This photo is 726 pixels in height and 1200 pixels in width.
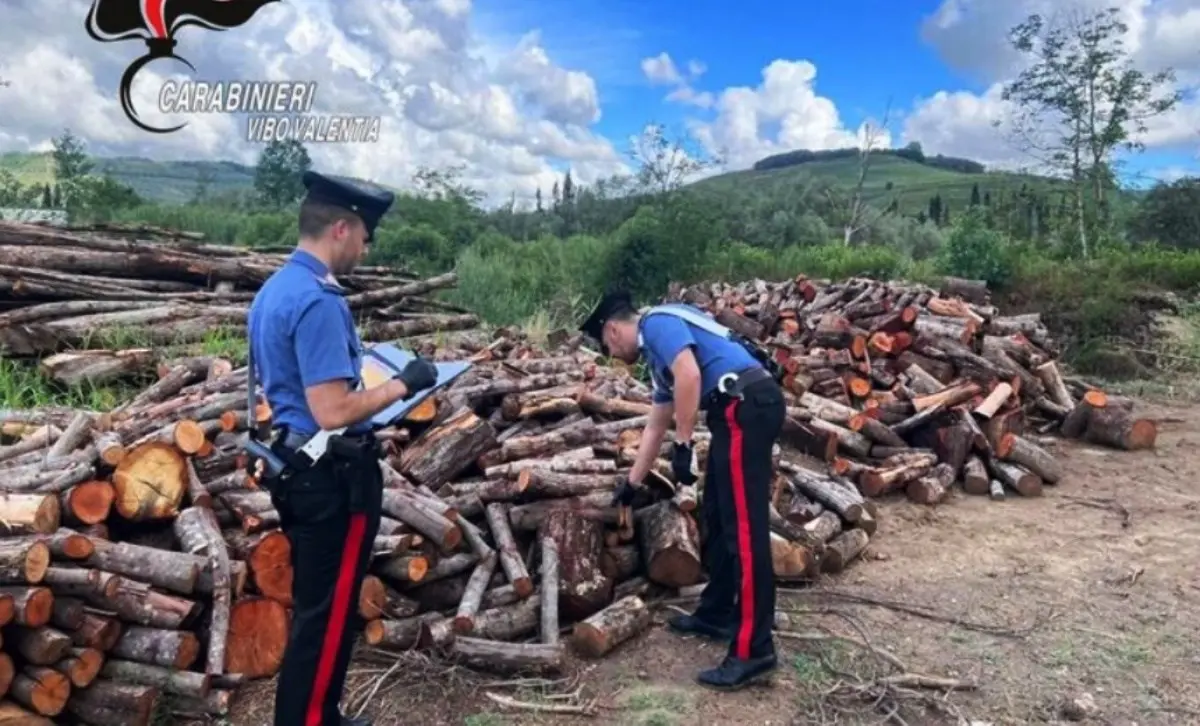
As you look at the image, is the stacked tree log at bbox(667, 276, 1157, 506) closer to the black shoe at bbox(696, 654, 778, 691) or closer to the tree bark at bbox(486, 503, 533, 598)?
the black shoe at bbox(696, 654, 778, 691)

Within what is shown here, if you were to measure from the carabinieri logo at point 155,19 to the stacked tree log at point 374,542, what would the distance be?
4866mm

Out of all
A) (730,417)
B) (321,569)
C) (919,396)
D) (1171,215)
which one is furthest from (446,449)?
(1171,215)

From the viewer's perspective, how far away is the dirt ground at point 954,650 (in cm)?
376

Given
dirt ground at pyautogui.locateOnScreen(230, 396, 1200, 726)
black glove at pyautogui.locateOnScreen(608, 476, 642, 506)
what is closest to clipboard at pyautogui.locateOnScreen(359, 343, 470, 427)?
black glove at pyautogui.locateOnScreen(608, 476, 642, 506)

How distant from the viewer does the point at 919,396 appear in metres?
8.05

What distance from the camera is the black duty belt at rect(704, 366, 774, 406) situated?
3.78 meters

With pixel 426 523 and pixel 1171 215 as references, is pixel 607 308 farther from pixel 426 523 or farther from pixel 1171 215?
pixel 1171 215

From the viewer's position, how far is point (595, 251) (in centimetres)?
1795

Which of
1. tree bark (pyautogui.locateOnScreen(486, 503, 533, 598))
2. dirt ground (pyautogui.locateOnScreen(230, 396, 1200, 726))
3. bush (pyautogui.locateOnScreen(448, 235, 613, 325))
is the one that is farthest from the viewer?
bush (pyautogui.locateOnScreen(448, 235, 613, 325))

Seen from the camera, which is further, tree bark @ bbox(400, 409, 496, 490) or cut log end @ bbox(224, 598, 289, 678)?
tree bark @ bbox(400, 409, 496, 490)

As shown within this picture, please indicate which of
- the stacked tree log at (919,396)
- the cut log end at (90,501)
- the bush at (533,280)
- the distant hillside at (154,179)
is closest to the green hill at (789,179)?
the distant hillside at (154,179)

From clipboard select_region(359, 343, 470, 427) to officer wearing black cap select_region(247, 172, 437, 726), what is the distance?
0.96 feet

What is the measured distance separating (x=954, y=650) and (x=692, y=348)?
2.03 meters

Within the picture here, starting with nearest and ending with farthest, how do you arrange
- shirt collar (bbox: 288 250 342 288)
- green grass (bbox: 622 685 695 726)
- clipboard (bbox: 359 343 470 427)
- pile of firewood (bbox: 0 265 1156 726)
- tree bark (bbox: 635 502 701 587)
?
shirt collar (bbox: 288 250 342 288) < clipboard (bbox: 359 343 470 427) < pile of firewood (bbox: 0 265 1156 726) < green grass (bbox: 622 685 695 726) < tree bark (bbox: 635 502 701 587)
